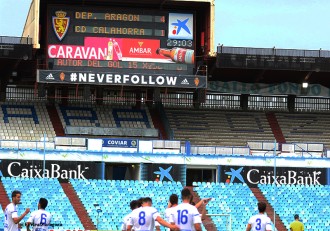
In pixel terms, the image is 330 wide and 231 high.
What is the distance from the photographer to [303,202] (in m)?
54.2

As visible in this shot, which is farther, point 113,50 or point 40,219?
point 113,50

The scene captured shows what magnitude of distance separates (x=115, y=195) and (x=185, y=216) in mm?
28983

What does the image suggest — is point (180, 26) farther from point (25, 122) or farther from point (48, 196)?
point (48, 196)

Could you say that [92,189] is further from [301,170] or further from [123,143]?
[301,170]

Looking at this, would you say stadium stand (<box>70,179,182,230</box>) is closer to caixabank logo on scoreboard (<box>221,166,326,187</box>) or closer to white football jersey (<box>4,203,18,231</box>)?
caixabank logo on scoreboard (<box>221,166,326,187</box>)

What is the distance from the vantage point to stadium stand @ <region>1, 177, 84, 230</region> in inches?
1907

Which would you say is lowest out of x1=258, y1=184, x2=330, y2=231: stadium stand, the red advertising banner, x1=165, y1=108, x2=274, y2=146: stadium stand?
x1=258, y1=184, x2=330, y2=231: stadium stand

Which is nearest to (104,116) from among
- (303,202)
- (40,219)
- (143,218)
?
(303,202)

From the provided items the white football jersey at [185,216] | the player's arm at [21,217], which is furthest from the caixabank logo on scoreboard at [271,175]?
the white football jersey at [185,216]

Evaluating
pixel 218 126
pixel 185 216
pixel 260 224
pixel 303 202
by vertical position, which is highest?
pixel 218 126

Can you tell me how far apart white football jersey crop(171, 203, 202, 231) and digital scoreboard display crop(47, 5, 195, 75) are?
35794 mm

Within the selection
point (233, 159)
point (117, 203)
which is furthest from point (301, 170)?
point (117, 203)

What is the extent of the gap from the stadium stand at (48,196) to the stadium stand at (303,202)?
34.8 feet

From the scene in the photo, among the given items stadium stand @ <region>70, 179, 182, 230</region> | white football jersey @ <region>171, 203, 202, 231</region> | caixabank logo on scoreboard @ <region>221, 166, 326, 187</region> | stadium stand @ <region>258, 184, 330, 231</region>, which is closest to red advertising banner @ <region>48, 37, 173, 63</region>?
caixabank logo on scoreboard @ <region>221, 166, 326, 187</region>
